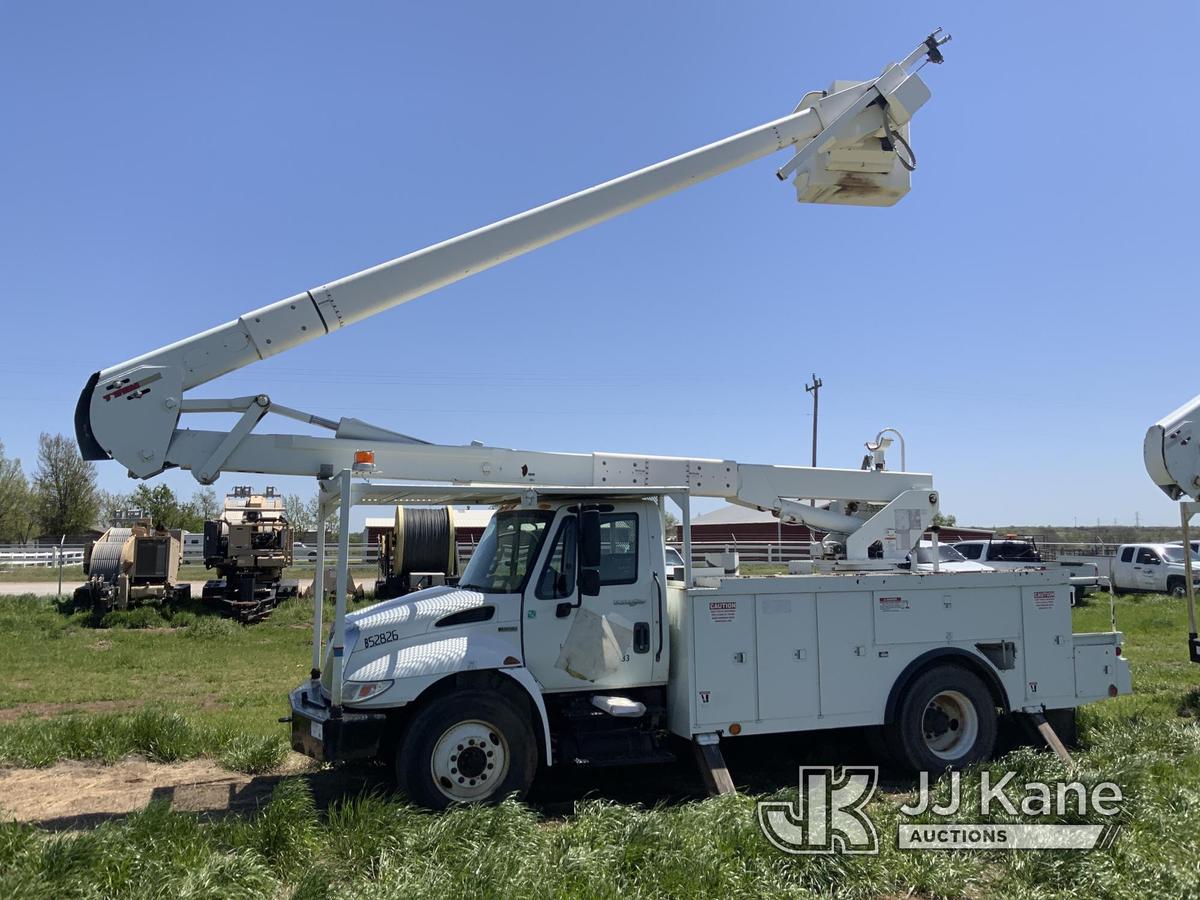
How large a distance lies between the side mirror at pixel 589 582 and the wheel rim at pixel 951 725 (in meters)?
3.42

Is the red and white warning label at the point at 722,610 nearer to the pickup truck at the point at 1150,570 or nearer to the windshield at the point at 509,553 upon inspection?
the windshield at the point at 509,553

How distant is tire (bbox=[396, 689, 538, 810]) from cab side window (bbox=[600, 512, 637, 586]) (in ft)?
4.50

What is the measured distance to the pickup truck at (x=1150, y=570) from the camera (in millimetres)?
27391

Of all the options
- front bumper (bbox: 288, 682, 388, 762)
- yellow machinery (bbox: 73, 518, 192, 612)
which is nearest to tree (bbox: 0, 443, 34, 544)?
yellow machinery (bbox: 73, 518, 192, 612)

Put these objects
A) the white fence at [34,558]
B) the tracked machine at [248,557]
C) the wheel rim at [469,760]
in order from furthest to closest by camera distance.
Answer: the white fence at [34,558] → the tracked machine at [248,557] → the wheel rim at [469,760]

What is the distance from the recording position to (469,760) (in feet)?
23.3

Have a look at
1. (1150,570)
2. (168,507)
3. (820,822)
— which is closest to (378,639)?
(820,822)

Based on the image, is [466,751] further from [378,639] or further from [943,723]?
[943,723]

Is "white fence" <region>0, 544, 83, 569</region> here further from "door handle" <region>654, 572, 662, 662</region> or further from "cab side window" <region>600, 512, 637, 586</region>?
"door handle" <region>654, 572, 662, 662</region>

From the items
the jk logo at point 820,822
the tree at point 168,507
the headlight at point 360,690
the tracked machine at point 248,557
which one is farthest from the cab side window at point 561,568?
the tree at point 168,507

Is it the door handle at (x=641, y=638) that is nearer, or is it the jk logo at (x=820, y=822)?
the jk logo at (x=820, y=822)

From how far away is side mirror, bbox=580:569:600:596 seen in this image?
24.9ft

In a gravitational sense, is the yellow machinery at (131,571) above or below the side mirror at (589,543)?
below

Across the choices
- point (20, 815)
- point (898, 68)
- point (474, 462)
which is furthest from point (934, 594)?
point (20, 815)
